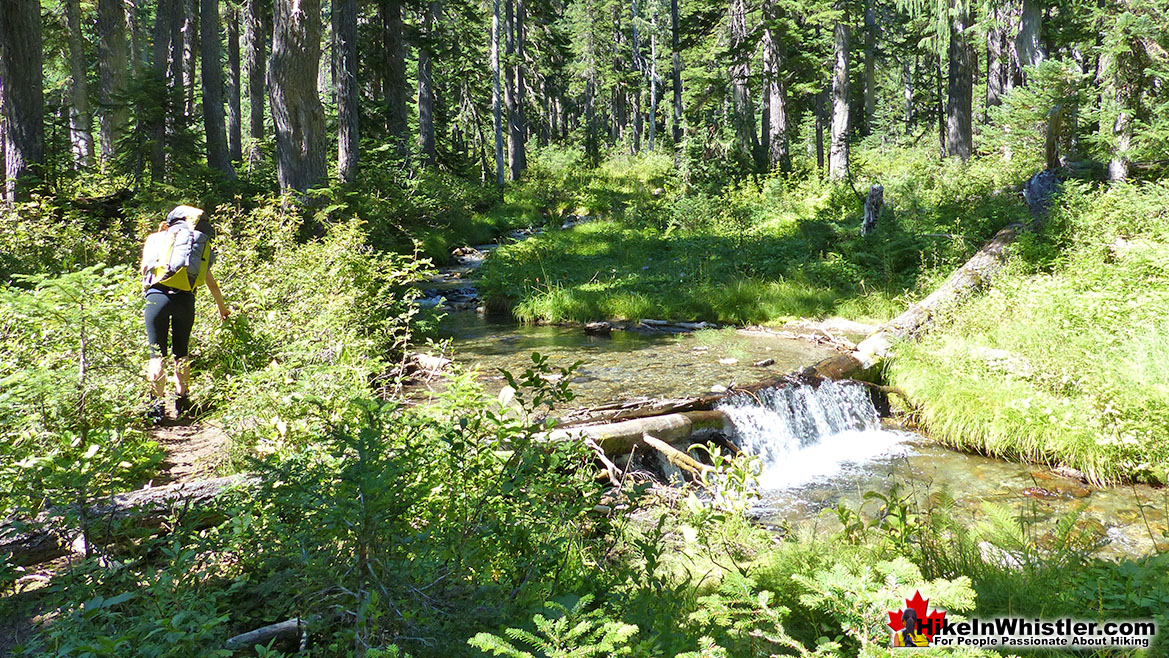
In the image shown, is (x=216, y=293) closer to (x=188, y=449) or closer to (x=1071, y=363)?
(x=188, y=449)

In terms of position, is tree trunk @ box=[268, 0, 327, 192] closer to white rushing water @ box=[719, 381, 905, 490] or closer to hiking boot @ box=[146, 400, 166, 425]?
hiking boot @ box=[146, 400, 166, 425]

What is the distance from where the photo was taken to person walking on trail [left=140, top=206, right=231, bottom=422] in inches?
213

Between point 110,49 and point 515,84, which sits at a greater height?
point 515,84

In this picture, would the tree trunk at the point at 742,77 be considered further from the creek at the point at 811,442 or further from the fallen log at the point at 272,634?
the fallen log at the point at 272,634

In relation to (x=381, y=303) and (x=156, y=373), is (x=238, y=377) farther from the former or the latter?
(x=381, y=303)

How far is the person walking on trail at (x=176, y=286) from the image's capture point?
542 cm

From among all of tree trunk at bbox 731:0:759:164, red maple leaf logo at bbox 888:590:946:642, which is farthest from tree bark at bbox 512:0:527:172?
red maple leaf logo at bbox 888:590:946:642

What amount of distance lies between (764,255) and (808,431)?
7.54 m

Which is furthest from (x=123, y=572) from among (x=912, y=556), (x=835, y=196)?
(x=835, y=196)

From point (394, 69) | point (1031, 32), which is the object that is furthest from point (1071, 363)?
point (394, 69)

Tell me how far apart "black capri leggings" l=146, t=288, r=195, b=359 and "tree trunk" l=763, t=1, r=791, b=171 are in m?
18.6

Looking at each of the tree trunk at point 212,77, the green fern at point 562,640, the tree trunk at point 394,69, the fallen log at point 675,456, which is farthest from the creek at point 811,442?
the tree trunk at point 394,69

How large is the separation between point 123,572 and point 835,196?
1782 cm

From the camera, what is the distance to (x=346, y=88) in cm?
1464
